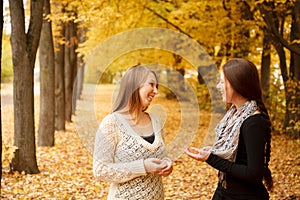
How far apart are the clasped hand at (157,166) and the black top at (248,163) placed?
0.29 meters

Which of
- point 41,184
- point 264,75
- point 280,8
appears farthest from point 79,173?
point 264,75

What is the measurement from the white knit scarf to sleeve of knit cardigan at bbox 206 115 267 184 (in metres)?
0.05

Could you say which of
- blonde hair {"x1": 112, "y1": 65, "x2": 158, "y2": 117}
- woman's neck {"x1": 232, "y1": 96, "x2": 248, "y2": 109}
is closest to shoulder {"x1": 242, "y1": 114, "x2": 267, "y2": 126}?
woman's neck {"x1": 232, "y1": 96, "x2": 248, "y2": 109}

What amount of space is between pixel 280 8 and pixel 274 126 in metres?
4.76

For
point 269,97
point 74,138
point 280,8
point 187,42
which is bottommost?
point 74,138

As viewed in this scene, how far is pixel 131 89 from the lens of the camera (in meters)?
3.23

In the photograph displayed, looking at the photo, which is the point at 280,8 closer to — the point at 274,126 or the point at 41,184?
the point at 274,126

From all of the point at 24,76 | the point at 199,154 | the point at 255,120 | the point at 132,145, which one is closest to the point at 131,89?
the point at 132,145

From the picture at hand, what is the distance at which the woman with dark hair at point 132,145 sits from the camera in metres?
3.20

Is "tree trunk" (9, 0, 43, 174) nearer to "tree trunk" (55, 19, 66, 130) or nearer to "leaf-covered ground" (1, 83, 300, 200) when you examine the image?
"leaf-covered ground" (1, 83, 300, 200)

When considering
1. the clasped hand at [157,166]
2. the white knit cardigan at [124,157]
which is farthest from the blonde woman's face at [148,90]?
the clasped hand at [157,166]

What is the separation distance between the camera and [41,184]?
28.9 ft

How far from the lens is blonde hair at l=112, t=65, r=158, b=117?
10.5ft

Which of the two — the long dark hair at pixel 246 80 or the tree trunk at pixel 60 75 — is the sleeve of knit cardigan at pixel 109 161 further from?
the tree trunk at pixel 60 75
